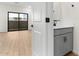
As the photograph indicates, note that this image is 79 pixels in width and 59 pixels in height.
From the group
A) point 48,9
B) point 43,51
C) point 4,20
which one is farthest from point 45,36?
point 4,20

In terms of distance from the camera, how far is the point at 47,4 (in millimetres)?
2139

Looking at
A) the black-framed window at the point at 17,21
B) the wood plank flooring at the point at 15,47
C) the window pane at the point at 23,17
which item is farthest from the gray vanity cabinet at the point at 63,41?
the window pane at the point at 23,17

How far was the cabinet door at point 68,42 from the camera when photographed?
3143 mm

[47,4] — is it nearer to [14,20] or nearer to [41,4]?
[41,4]

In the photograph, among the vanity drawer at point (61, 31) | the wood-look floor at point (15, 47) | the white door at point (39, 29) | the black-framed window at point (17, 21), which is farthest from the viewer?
the black-framed window at point (17, 21)

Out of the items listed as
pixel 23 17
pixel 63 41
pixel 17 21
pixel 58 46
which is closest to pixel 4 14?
pixel 17 21

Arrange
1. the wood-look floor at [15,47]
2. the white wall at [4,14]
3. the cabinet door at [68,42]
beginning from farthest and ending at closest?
the white wall at [4,14] < the wood-look floor at [15,47] < the cabinet door at [68,42]

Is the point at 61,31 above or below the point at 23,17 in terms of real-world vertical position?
below

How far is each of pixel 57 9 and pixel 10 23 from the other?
6653 millimetres

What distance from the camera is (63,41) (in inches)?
119

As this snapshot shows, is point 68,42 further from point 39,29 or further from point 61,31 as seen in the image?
point 39,29

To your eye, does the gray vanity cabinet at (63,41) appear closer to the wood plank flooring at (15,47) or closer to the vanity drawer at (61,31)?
the vanity drawer at (61,31)

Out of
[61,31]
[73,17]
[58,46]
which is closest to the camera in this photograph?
[58,46]

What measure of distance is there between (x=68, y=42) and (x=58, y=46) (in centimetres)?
66
